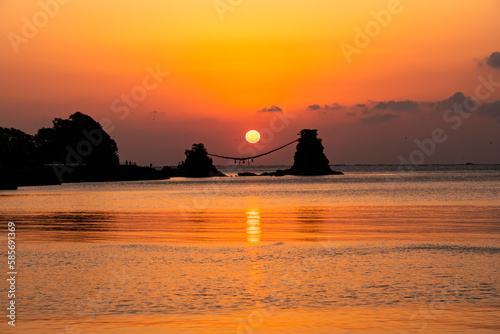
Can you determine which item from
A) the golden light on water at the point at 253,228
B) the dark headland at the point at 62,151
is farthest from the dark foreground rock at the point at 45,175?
the golden light on water at the point at 253,228

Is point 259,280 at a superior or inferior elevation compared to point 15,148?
inferior

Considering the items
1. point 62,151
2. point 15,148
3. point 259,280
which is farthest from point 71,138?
point 259,280

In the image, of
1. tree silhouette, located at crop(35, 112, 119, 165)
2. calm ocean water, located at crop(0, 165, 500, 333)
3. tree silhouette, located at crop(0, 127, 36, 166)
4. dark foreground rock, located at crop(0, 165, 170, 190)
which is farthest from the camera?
tree silhouette, located at crop(35, 112, 119, 165)

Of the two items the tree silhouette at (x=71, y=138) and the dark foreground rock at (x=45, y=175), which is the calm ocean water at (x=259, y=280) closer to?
the dark foreground rock at (x=45, y=175)

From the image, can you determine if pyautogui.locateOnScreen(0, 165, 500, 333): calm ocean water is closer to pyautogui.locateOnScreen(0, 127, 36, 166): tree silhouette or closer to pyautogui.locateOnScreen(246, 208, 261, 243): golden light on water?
pyautogui.locateOnScreen(246, 208, 261, 243): golden light on water

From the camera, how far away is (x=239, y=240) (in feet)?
114

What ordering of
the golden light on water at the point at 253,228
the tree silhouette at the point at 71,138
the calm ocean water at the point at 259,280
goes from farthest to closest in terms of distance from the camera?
the tree silhouette at the point at 71,138
the golden light on water at the point at 253,228
the calm ocean water at the point at 259,280

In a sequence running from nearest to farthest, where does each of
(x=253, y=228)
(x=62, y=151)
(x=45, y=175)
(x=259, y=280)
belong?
1. (x=259, y=280)
2. (x=253, y=228)
3. (x=45, y=175)
4. (x=62, y=151)

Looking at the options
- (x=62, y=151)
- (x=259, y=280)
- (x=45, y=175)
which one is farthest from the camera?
(x=62, y=151)

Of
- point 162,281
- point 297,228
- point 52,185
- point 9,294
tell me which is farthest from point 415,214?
point 52,185

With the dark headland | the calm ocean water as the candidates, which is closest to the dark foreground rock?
the dark headland

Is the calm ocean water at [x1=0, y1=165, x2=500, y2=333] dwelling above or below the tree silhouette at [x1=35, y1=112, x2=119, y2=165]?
below

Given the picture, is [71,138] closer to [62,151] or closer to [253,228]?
[62,151]

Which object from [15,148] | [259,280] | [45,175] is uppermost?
[15,148]
